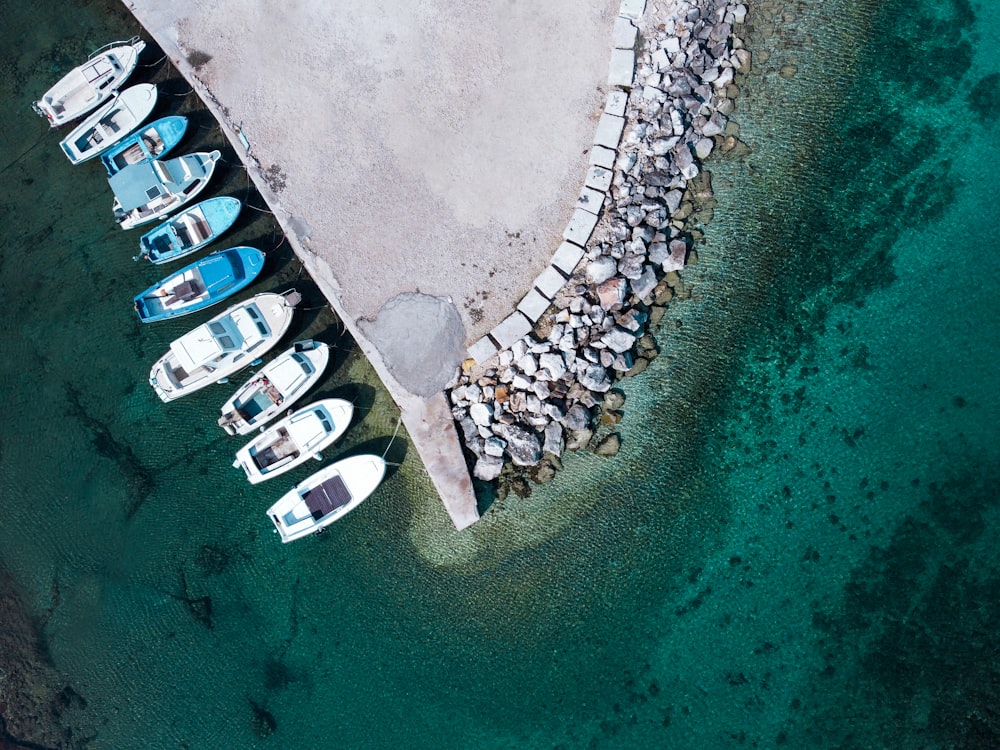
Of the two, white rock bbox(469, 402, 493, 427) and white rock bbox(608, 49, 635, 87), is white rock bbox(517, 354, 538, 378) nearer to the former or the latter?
white rock bbox(469, 402, 493, 427)

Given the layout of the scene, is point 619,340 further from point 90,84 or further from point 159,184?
point 90,84

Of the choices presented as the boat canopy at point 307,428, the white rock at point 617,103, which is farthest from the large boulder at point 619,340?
the boat canopy at point 307,428

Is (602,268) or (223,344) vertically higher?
(223,344)

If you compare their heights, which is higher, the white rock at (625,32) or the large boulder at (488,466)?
the white rock at (625,32)

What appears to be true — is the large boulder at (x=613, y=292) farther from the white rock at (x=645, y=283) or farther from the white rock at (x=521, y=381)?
the white rock at (x=521, y=381)

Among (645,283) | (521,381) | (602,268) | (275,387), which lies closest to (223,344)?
(275,387)

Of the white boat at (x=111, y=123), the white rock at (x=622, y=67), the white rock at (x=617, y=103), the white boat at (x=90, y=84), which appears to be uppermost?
the white boat at (x=90, y=84)

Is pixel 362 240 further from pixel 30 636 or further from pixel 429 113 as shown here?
pixel 30 636

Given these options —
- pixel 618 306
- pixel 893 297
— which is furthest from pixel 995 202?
pixel 618 306
